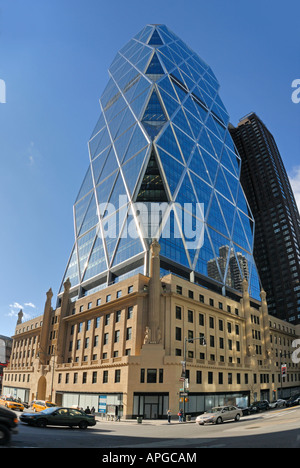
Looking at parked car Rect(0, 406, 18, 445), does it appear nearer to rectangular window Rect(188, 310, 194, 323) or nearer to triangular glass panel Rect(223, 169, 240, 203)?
rectangular window Rect(188, 310, 194, 323)

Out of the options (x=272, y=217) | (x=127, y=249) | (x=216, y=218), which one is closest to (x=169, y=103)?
(x=216, y=218)

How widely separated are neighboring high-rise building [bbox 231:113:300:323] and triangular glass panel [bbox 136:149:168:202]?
8318cm

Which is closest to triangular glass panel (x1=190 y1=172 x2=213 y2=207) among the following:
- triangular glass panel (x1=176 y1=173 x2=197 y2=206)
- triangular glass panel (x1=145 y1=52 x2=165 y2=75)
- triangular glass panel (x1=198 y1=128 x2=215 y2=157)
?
triangular glass panel (x1=176 y1=173 x2=197 y2=206)

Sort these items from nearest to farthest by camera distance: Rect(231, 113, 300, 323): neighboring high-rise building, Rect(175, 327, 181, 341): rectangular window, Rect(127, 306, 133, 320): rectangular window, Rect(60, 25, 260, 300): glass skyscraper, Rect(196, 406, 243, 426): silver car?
Rect(196, 406, 243, 426): silver car → Rect(175, 327, 181, 341): rectangular window → Rect(127, 306, 133, 320): rectangular window → Rect(60, 25, 260, 300): glass skyscraper → Rect(231, 113, 300, 323): neighboring high-rise building

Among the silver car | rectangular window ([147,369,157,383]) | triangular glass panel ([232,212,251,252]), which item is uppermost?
triangular glass panel ([232,212,251,252])

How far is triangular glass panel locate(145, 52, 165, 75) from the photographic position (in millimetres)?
112438

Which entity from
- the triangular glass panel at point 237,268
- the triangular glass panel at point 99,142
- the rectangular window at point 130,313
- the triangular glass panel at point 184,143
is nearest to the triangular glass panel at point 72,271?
the triangular glass panel at point 99,142

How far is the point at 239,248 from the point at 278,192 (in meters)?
71.1

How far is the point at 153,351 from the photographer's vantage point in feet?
157

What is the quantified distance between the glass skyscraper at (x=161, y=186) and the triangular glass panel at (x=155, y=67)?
1.76ft

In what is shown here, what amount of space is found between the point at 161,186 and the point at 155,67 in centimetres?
5547

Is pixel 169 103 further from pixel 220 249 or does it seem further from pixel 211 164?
pixel 220 249
